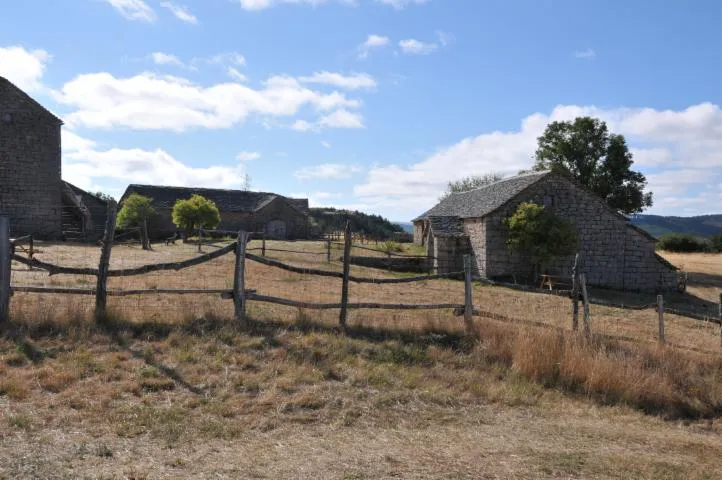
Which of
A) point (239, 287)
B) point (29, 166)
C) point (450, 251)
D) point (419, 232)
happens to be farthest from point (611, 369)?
point (419, 232)

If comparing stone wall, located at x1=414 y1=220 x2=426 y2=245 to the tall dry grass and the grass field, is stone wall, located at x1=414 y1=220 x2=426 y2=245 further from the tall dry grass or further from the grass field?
the tall dry grass

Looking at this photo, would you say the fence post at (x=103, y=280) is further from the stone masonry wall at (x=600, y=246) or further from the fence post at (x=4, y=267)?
the stone masonry wall at (x=600, y=246)

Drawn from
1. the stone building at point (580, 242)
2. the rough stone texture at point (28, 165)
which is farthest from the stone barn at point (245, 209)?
the stone building at point (580, 242)

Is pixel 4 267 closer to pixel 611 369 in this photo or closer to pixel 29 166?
pixel 611 369

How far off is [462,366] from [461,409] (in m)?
1.38

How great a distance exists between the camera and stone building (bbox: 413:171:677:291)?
2623cm

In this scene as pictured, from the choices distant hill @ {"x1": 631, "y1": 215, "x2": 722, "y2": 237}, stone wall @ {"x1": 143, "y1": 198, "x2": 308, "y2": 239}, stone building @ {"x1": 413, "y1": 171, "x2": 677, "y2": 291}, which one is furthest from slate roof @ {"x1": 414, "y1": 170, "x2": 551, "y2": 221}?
distant hill @ {"x1": 631, "y1": 215, "x2": 722, "y2": 237}

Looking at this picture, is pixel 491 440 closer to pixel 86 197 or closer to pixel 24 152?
pixel 24 152

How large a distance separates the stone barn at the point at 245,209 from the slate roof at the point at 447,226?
71.4 ft

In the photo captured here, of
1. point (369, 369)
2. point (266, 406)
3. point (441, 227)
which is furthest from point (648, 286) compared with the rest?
point (266, 406)

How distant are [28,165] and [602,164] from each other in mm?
37044

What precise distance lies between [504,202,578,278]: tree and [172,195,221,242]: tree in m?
→ 20.2

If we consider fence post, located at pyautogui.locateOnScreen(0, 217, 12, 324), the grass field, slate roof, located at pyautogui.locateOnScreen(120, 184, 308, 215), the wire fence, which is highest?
slate roof, located at pyautogui.locateOnScreen(120, 184, 308, 215)

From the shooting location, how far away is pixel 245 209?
47.8 metres
